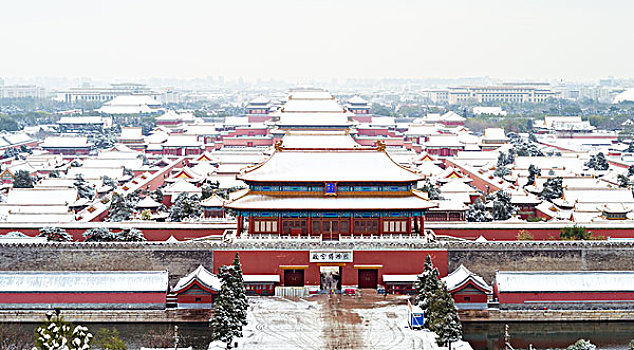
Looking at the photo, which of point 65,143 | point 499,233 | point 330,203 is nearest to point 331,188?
point 330,203

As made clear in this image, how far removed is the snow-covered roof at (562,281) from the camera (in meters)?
28.2

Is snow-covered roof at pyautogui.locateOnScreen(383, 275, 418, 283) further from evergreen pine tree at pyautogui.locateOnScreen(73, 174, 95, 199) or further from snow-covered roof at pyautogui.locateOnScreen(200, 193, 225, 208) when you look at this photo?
evergreen pine tree at pyautogui.locateOnScreen(73, 174, 95, 199)

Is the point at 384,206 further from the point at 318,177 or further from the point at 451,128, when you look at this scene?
the point at 451,128

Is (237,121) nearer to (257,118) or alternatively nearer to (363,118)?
(257,118)

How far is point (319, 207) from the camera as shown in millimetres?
29922

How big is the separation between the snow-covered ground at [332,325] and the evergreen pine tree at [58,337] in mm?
5956

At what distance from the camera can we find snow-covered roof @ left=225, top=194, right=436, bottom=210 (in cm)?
2984

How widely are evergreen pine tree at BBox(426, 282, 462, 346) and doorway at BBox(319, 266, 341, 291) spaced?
5930mm

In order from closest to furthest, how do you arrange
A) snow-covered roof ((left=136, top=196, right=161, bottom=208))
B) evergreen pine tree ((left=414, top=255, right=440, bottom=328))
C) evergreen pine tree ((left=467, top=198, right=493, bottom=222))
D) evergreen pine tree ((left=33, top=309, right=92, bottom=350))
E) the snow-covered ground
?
evergreen pine tree ((left=33, top=309, right=92, bottom=350))
the snow-covered ground
evergreen pine tree ((left=414, top=255, right=440, bottom=328))
evergreen pine tree ((left=467, top=198, right=493, bottom=222))
snow-covered roof ((left=136, top=196, right=161, bottom=208))

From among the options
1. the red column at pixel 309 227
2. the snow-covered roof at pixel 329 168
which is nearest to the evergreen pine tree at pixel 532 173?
the snow-covered roof at pixel 329 168

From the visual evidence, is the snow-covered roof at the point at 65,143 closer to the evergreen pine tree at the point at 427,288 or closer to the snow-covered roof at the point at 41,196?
the snow-covered roof at the point at 41,196

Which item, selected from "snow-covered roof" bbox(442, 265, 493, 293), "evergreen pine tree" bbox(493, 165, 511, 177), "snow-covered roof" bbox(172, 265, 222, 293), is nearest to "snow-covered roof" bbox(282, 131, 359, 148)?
"evergreen pine tree" bbox(493, 165, 511, 177)

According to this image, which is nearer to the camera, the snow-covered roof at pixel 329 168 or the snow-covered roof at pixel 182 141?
the snow-covered roof at pixel 329 168

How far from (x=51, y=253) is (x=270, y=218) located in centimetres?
891
